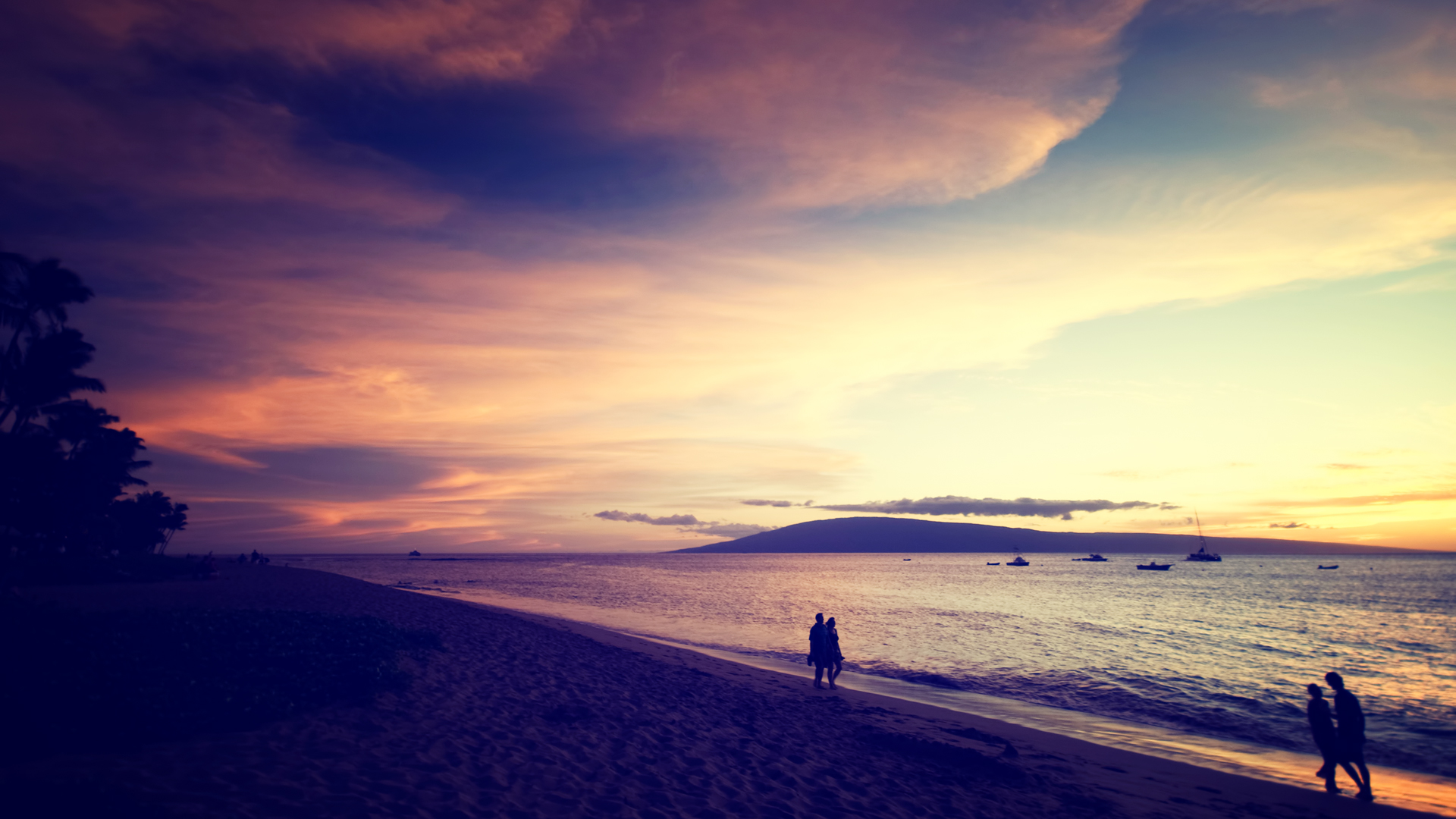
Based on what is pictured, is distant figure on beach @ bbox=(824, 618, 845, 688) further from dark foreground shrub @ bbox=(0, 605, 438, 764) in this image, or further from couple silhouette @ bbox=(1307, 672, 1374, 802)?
dark foreground shrub @ bbox=(0, 605, 438, 764)

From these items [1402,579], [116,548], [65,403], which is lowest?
[1402,579]

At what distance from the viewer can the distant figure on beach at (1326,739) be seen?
13047 millimetres

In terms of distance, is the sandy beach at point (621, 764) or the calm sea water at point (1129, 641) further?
the calm sea water at point (1129, 641)

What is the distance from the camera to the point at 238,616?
18062 millimetres

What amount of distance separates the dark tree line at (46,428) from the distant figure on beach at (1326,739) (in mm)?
46213

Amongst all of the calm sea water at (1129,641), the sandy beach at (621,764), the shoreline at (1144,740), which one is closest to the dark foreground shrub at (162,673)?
the sandy beach at (621,764)

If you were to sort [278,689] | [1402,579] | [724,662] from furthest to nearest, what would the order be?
[1402,579] → [724,662] → [278,689]

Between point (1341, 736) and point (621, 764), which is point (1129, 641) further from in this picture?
point (621, 764)

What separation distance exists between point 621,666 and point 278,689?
10.5 meters

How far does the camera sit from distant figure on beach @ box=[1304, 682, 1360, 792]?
1305 centimetres

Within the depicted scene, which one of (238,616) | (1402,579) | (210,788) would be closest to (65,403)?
(238,616)

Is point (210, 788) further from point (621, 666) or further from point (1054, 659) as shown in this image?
point (1054, 659)

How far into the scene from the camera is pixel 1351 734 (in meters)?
→ 12.9

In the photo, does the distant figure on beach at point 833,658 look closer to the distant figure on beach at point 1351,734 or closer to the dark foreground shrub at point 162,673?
the distant figure on beach at point 1351,734
